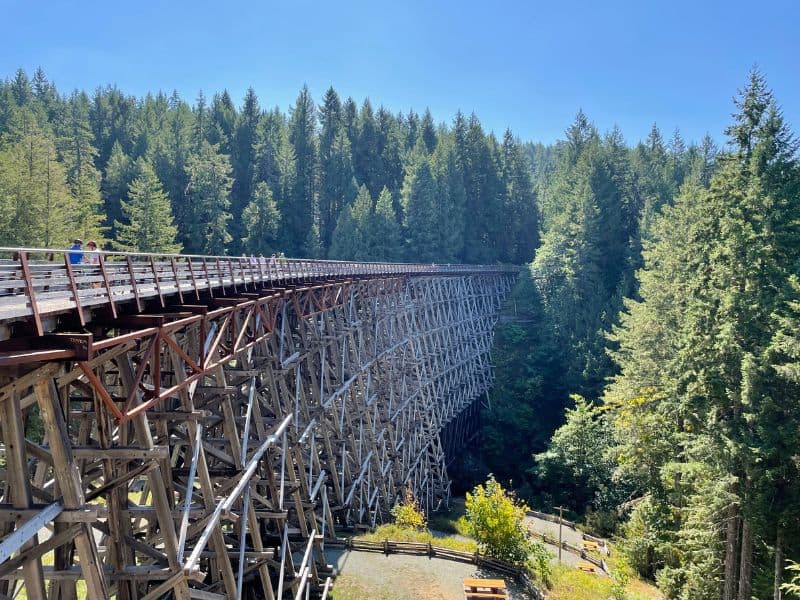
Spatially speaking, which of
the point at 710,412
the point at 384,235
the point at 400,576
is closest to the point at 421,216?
the point at 384,235

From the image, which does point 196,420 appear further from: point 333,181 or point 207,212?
point 333,181

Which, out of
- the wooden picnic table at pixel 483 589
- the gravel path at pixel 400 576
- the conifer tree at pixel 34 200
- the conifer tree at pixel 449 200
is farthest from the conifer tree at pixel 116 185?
the wooden picnic table at pixel 483 589

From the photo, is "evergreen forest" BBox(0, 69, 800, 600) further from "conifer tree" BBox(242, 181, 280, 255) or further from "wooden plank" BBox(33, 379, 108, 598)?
"wooden plank" BBox(33, 379, 108, 598)

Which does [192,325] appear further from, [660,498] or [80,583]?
[660,498]

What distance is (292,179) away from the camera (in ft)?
217

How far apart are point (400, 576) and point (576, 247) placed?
39761 millimetres

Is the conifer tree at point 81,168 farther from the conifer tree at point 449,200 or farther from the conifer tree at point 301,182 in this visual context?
the conifer tree at point 449,200

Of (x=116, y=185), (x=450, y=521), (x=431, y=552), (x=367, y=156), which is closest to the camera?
(x=431, y=552)

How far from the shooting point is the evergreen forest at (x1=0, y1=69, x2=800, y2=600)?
56.3 feet

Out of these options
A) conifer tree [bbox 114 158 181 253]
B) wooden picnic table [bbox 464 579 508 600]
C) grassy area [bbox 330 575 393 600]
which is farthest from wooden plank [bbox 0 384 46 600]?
conifer tree [bbox 114 158 181 253]

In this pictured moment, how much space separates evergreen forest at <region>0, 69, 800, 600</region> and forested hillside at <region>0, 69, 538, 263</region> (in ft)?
0.91

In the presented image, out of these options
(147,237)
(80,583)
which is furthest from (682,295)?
(147,237)

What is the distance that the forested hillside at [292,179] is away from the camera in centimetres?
5366

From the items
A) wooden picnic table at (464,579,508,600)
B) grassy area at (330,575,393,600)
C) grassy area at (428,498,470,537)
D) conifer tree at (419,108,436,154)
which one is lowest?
grassy area at (428,498,470,537)
